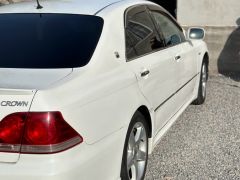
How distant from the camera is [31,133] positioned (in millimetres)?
2715

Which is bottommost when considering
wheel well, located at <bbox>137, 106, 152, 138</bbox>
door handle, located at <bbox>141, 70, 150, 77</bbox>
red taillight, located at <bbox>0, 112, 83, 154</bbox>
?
wheel well, located at <bbox>137, 106, 152, 138</bbox>

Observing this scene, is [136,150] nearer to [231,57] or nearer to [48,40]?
[48,40]

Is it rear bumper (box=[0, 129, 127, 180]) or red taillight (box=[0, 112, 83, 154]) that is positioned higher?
red taillight (box=[0, 112, 83, 154])

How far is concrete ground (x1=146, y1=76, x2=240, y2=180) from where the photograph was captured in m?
4.57

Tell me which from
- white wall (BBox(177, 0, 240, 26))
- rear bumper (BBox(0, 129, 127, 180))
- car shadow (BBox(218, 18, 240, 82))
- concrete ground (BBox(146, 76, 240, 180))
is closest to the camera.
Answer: rear bumper (BBox(0, 129, 127, 180))

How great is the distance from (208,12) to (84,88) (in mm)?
7273

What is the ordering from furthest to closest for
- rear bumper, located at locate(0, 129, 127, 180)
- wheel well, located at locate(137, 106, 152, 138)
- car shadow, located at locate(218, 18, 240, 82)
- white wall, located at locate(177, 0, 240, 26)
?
1. white wall, located at locate(177, 0, 240, 26)
2. car shadow, located at locate(218, 18, 240, 82)
3. wheel well, located at locate(137, 106, 152, 138)
4. rear bumper, located at locate(0, 129, 127, 180)

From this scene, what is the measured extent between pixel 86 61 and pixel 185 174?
5.89 ft

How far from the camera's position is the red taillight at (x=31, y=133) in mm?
2699

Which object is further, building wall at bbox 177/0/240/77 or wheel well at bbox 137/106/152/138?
building wall at bbox 177/0/240/77

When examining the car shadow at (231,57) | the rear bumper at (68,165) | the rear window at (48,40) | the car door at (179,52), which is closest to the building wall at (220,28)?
the car shadow at (231,57)

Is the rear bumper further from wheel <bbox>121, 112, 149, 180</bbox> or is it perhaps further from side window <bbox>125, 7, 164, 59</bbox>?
side window <bbox>125, 7, 164, 59</bbox>

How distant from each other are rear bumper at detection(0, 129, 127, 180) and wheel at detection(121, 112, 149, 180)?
1.21 feet

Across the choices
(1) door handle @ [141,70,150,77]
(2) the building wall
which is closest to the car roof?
(1) door handle @ [141,70,150,77]
